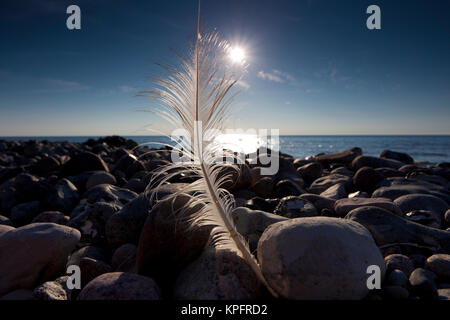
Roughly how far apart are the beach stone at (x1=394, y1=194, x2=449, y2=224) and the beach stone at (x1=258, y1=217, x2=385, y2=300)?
2191mm

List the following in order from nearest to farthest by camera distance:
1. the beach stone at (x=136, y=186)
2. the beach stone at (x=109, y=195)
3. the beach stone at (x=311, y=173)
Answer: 1. the beach stone at (x=109, y=195)
2. the beach stone at (x=136, y=186)
3. the beach stone at (x=311, y=173)

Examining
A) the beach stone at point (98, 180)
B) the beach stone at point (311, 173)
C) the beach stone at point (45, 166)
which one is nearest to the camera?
the beach stone at point (98, 180)

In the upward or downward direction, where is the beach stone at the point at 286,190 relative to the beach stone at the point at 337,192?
upward

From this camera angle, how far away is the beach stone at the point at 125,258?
2.42m

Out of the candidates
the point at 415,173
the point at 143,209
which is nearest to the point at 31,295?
the point at 143,209

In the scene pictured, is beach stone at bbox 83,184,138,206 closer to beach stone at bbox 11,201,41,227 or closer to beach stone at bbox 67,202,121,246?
beach stone at bbox 67,202,121,246

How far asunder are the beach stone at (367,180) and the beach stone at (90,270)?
455cm

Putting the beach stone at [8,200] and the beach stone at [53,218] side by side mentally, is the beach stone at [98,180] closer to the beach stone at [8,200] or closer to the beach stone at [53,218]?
the beach stone at [8,200]

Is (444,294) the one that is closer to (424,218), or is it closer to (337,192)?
(424,218)

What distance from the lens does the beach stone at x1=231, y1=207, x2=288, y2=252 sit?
2.55 m

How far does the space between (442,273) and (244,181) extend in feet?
9.44

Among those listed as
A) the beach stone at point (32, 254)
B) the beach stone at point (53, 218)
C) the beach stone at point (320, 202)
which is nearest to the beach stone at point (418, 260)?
the beach stone at point (320, 202)

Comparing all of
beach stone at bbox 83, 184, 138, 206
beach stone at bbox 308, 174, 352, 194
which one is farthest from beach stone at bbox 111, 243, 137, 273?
beach stone at bbox 308, 174, 352, 194
